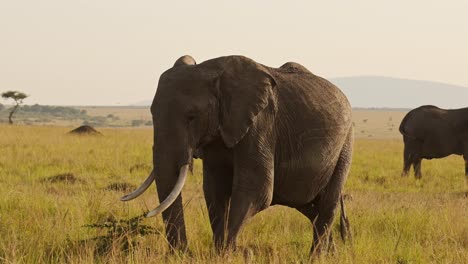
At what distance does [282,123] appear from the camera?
5.44 m

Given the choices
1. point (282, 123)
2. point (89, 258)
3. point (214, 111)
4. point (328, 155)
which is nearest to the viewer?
point (89, 258)

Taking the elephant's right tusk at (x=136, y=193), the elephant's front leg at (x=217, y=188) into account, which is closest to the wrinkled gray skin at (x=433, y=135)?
the elephant's front leg at (x=217, y=188)

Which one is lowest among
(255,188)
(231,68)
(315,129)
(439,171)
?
(439,171)

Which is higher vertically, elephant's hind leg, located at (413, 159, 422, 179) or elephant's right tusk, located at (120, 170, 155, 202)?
elephant's right tusk, located at (120, 170, 155, 202)

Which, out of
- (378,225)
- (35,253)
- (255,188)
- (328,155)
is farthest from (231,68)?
(378,225)

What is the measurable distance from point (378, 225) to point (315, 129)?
2.40 metres

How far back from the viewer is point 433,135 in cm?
1703

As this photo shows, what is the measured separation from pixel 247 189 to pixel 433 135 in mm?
13113

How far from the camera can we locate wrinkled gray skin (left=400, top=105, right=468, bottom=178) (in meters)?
16.7

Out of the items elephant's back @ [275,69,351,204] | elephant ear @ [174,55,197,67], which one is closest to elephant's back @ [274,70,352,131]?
elephant's back @ [275,69,351,204]

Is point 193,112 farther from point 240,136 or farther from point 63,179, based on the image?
point 63,179

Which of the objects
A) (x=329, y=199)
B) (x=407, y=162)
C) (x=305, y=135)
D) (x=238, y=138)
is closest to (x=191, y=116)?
(x=238, y=138)

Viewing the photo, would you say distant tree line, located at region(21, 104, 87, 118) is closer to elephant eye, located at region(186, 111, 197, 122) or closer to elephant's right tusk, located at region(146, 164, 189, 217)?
elephant eye, located at region(186, 111, 197, 122)

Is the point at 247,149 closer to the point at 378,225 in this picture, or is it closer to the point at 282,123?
the point at 282,123
